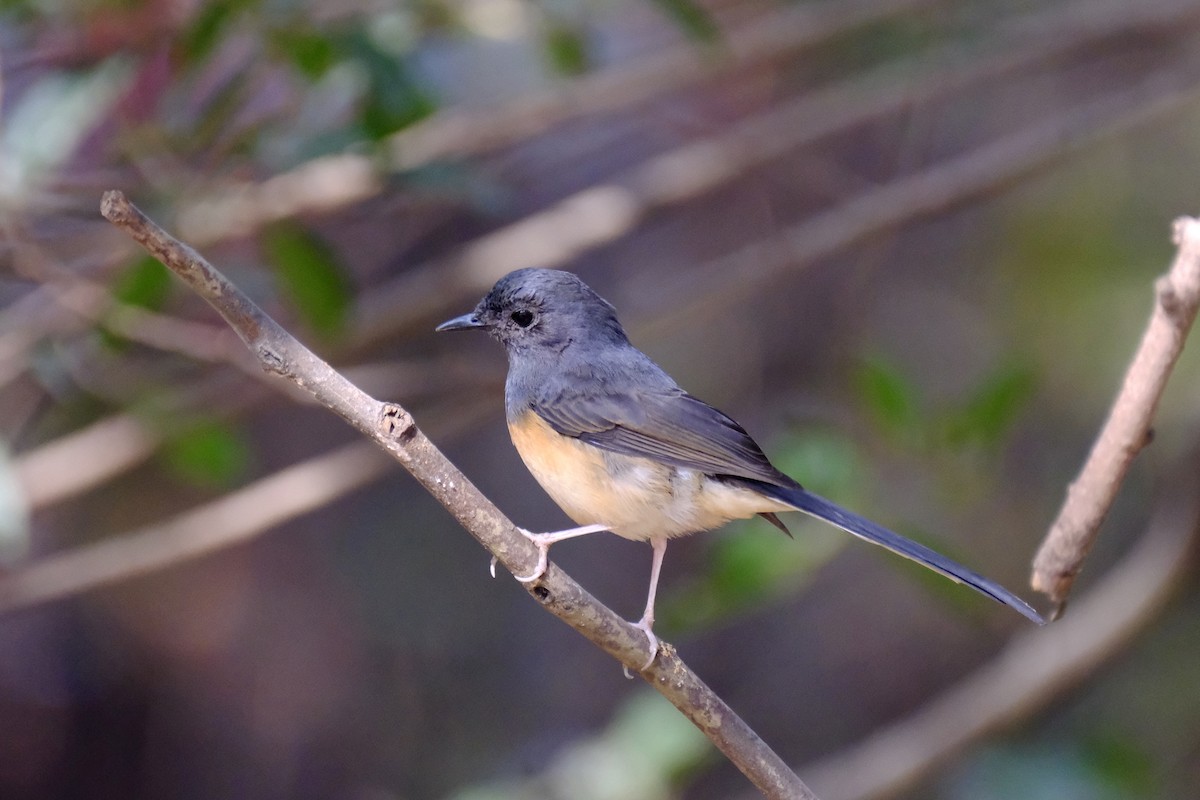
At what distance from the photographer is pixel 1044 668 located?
3.95 metres

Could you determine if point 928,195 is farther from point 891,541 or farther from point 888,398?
point 891,541

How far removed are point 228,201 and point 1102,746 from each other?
3.21 metres

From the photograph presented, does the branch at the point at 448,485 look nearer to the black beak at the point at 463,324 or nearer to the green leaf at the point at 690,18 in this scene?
the black beak at the point at 463,324

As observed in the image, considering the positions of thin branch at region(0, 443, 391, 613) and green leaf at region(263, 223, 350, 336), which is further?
thin branch at region(0, 443, 391, 613)

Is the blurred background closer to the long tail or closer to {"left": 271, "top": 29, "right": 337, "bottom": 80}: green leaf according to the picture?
{"left": 271, "top": 29, "right": 337, "bottom": 80}: green leaf

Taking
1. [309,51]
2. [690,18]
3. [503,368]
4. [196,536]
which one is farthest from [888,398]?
[196,536]

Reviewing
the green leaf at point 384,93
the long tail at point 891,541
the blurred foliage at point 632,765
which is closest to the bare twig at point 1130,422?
the long tail at point 891,541

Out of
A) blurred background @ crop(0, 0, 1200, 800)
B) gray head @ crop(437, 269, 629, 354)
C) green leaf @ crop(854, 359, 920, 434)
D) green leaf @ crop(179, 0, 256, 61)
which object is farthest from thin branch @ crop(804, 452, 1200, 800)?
green leaf @ crop(179, 0, 256, 61)

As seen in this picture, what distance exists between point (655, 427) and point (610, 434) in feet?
0.35

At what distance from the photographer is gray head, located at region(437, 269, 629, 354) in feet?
9.64

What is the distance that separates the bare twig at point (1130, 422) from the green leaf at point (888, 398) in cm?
108

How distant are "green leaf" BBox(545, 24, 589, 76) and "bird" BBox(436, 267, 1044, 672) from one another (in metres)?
0.95

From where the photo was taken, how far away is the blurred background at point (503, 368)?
3482mm

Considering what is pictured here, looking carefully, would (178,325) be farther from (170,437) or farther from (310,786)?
(310,786)
